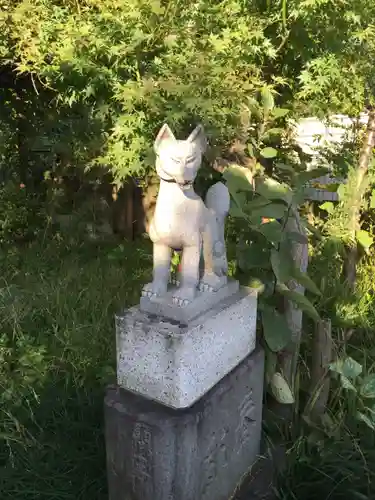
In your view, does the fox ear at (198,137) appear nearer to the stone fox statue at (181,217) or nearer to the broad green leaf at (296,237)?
the stone fox statue at (181,217)

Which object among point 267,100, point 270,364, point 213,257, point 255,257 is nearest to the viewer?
point 213,257

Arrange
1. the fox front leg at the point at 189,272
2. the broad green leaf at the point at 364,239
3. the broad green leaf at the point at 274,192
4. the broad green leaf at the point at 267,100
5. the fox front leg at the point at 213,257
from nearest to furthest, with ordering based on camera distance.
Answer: the fox front leg at the point at 189,272 < the fox front leg at the point at 213,257 < the broad green leaf at the point at 274,192 < the broad green leaf at the point at 267,100 < the broad green leaf at the point at 364,239

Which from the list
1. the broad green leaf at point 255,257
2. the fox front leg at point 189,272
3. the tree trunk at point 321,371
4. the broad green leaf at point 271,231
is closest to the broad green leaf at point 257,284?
the broad green leaf at point 255,257

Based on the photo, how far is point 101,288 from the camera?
12.2 ft

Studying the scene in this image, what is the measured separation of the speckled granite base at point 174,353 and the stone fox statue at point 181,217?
103 millimetres

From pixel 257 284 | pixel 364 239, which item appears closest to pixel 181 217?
pixel 257 284

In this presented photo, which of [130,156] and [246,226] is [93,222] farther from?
[246,226]

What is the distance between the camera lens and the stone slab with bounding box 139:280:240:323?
70.1 inches

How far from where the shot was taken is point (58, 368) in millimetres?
2801

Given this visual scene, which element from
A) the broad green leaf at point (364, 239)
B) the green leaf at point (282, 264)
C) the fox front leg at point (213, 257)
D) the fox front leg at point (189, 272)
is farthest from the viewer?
the broad green leaf at point (364, 239)

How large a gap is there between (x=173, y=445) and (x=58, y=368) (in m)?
1.25

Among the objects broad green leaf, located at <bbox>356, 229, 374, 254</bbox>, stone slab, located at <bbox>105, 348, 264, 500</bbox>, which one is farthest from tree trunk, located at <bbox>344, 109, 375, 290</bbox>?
stone slab, located at <bbox>105, 348, 264, 500</bbox>

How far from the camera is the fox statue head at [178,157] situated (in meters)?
1.71

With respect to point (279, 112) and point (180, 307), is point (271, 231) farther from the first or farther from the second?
point (279, 112)
